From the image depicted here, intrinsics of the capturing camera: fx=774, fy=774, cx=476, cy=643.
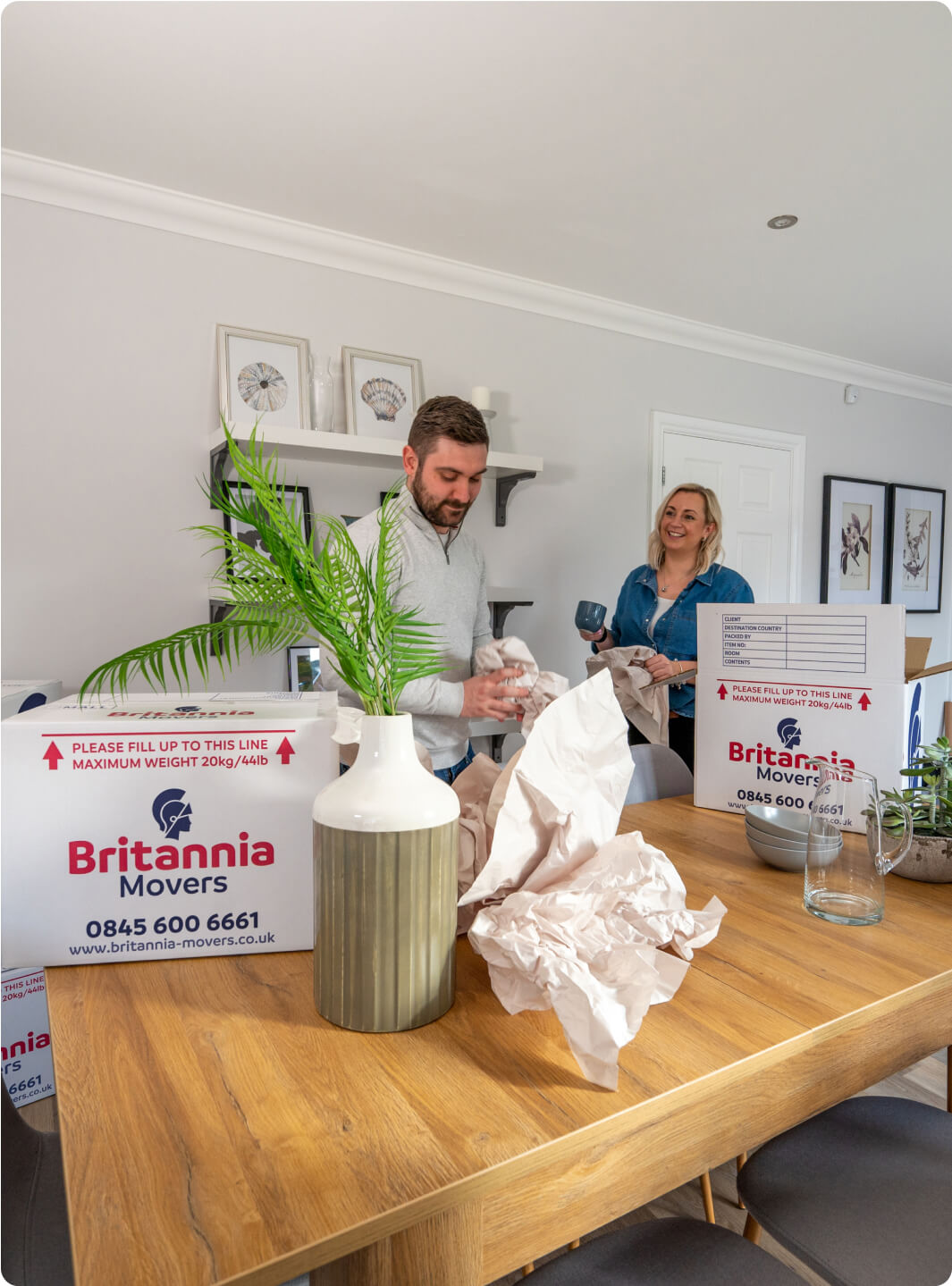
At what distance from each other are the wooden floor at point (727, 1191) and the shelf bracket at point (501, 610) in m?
1.79

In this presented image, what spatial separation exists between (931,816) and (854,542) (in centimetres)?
358

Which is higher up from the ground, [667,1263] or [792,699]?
[792,699]

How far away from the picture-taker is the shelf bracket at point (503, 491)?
10.0ft

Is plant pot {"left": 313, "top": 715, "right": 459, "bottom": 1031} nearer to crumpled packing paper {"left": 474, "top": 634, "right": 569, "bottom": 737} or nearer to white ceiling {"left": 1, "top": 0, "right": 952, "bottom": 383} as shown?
crumpled packing paper {"left": 474, "top": 634, "right": 569, "bottom": 737}

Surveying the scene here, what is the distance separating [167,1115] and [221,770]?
0.32 m

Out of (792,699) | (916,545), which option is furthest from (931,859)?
(916,545)

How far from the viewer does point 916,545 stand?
4.62 metres

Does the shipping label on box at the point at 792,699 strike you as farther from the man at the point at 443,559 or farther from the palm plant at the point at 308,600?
the palm plant at the point at 308,600

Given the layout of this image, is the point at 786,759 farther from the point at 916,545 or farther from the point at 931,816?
the point at 916,545

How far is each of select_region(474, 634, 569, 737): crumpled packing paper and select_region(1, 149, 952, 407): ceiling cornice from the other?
6.68 ft

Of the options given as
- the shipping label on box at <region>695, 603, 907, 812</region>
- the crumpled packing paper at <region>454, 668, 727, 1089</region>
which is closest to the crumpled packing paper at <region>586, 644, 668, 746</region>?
the shipping label on box at <region>695, 603, 907, 812</region>

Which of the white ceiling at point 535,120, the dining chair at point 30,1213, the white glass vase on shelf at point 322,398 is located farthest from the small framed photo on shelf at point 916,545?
the dining chair at point 30,1213

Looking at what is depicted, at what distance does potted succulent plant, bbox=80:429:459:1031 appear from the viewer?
665 millimetres

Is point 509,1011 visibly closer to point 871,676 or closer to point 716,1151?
point 716,1151
